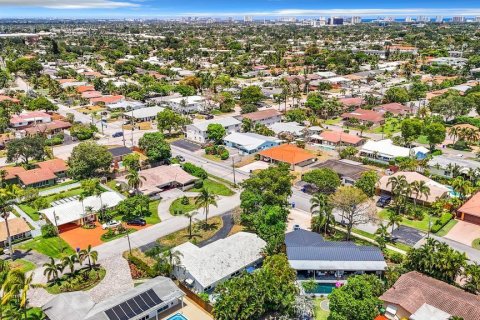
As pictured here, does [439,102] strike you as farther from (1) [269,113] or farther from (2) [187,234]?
(2) [187,234]

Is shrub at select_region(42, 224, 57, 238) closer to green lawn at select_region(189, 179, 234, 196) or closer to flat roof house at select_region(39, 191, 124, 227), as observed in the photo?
flat roof house at select_region(39, 191, 124, 227)

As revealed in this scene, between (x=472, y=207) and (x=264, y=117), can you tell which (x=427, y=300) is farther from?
(x=264, y=117)

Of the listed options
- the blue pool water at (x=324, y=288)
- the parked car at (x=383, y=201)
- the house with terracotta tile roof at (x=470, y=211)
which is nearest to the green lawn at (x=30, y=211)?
the blue pool water at (x=324, y=288)

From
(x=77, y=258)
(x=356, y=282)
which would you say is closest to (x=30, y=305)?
(x=77, y=258)

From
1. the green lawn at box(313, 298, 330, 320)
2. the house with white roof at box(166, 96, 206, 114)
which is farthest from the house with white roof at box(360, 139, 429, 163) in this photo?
the house with white roof at box(166, 96, 206, 114)

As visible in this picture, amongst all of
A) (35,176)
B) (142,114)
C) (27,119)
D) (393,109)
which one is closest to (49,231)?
(35,176)

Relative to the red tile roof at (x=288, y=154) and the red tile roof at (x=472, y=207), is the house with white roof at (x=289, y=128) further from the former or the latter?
the red tile roof at (x=472, y=207)
